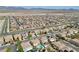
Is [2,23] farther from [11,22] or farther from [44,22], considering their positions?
[44,22]

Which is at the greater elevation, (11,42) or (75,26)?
(75,26)
